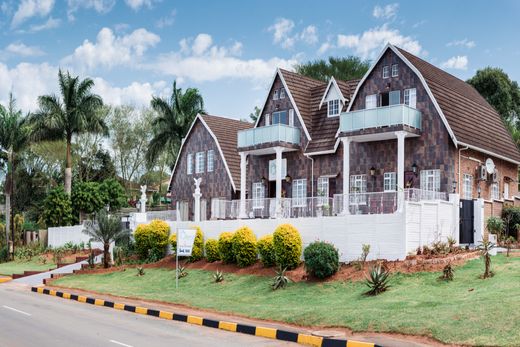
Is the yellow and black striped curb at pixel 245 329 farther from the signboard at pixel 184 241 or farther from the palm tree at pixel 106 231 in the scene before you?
the palm tree at pixel 106 231

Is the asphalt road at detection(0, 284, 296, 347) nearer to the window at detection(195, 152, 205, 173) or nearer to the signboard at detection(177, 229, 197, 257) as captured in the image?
the signboard at detection(177, 229, 197, 257)

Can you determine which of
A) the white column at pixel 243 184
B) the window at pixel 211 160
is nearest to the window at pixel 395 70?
the white column at pixel 243 184

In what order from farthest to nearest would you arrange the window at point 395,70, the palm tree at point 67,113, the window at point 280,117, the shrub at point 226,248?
the palm tree at point 67,113
the window at point 280,117
the window at point 395,70
the shrub at point 226,248

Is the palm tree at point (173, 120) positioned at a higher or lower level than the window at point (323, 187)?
higher

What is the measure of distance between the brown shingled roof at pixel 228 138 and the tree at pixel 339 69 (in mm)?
18749

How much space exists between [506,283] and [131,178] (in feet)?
186

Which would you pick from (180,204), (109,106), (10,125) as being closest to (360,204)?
(180,204)

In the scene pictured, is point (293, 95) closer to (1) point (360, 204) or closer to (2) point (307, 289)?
(1) point (360, 204)

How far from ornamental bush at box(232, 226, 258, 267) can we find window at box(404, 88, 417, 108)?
9.39 m

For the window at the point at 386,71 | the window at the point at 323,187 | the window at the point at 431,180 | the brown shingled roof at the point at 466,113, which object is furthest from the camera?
the window at the point at 323,187

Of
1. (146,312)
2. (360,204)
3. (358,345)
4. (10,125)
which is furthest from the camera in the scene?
(10,125)

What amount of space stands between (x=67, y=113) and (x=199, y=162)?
47.7 feet

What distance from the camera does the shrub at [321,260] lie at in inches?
878

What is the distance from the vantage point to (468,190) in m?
29.5
